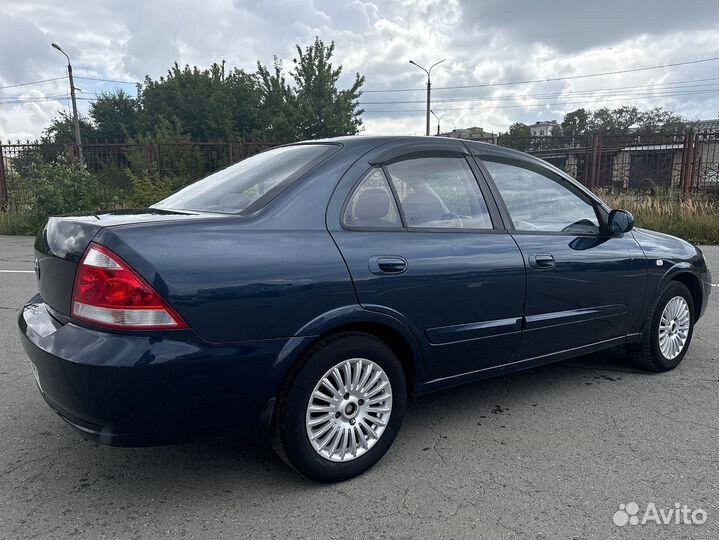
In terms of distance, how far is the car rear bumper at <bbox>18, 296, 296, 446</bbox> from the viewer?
2109mm

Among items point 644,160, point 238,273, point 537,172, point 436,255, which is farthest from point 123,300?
point 644,160

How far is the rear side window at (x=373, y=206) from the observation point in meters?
2.68

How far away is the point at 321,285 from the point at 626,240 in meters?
2.41

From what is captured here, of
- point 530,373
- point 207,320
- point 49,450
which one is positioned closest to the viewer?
point 207,320

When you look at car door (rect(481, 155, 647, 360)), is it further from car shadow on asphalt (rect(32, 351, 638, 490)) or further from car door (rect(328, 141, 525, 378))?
car shadow on asphalt (rect(32, 351, 638, 490))

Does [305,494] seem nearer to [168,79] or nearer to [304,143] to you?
[304,143]

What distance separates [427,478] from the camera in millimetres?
2676

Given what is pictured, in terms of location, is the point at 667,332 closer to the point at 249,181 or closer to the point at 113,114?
the point at 249,181

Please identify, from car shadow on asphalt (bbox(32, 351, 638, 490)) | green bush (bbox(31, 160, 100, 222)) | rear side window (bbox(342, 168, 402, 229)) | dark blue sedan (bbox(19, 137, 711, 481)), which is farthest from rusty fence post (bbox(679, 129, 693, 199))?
green bush (bbox(31, 160, 100, 222))

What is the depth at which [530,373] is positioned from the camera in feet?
13.6

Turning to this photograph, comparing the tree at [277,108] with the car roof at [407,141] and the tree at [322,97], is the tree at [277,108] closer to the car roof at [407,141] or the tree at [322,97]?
the tree at [322,97]

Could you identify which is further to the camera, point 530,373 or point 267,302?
Answer: point 530,373

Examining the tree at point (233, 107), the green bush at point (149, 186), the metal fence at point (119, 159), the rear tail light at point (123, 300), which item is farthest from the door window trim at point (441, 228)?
the tree at point (233, 107)

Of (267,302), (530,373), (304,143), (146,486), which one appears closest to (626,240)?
(530,373)
